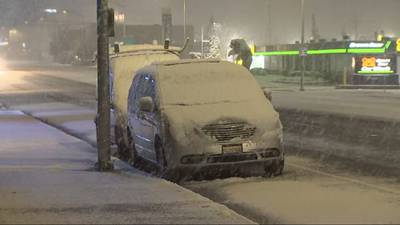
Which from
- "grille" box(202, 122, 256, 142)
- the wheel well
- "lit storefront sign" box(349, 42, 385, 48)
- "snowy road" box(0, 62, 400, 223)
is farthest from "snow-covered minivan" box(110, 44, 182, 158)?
"lit storefront sign" box(349, 42, 385, 48)

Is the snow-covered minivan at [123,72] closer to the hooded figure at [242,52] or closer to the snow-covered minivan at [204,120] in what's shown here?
the snow-covered minivan at [204,120]

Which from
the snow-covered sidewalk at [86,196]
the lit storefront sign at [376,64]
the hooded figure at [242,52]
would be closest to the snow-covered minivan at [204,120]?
the snow-covered sidewalk at [86,196]

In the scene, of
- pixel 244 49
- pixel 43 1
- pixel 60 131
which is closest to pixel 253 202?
pixel 60 131

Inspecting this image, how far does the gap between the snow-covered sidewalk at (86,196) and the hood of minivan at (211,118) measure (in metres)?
0.76

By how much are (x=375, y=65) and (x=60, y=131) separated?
111 ft

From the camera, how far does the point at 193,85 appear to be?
431 inches

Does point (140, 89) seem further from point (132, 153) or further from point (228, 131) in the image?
point (228, 131)

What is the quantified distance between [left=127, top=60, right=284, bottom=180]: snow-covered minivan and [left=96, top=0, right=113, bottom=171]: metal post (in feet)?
2.01

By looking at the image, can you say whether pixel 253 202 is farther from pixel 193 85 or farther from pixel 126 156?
pixel 126 156

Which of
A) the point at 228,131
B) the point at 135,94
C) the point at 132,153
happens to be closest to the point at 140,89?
the point at 135,94

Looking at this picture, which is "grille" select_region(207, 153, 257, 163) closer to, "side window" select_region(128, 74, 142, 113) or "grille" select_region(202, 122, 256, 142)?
"grille" select_region(202, 122, 256, 142)

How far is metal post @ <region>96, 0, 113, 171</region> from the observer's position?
10812mm

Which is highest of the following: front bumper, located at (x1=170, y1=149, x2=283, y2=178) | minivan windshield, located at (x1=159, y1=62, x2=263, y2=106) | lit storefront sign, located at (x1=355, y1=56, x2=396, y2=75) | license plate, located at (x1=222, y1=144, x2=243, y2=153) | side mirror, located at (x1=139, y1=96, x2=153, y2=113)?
minivan windshield, located at (x1=159, y1=62, x2=263, y2=106)

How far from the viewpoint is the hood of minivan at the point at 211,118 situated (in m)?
9.80
